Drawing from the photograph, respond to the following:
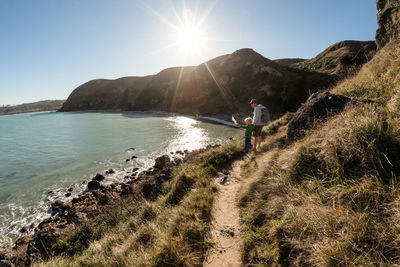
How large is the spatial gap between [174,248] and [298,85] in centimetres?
5234

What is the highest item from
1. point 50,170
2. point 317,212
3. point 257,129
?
point 257,129

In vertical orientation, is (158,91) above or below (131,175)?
above

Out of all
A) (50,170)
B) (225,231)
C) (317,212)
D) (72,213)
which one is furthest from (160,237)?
(50,170)

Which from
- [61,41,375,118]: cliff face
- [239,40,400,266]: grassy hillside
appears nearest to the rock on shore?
[239,40,400,266]: grassy hillside

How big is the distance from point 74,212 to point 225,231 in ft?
29.9

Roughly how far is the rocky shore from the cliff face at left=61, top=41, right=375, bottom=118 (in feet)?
133

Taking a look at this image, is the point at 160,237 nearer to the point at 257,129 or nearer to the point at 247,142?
the point at 247,142

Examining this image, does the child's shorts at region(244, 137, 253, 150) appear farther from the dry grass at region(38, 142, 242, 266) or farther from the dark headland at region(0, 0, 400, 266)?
the dry grass at region(38, 142, 242, 266)

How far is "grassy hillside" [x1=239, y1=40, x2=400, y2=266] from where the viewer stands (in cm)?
212

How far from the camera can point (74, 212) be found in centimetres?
866

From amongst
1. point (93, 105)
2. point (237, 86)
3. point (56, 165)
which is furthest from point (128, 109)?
point (56, 165)

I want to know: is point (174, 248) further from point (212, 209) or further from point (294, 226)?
point (294, 226)

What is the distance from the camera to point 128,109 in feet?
294

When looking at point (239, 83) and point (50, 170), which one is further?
point (239, 83)
